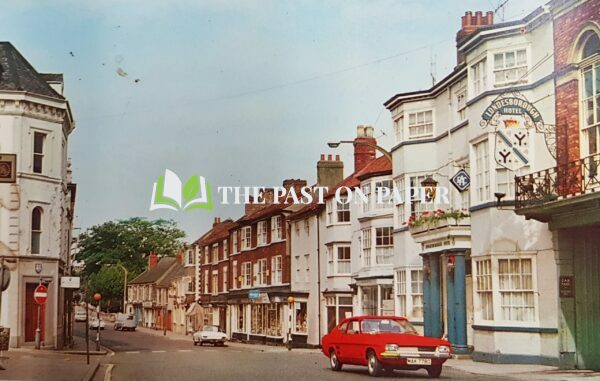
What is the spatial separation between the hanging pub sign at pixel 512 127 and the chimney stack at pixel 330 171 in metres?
25.5

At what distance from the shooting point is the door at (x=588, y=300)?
22.6m

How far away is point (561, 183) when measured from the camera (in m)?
21.5

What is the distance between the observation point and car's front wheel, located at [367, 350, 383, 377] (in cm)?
2012

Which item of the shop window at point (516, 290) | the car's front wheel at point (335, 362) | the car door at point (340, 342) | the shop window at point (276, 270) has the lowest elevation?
the car's front wheel at point (335, 362)

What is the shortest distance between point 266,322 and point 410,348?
38.5 meters

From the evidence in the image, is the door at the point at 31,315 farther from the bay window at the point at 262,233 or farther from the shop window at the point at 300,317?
the bay window at the point at 262,233

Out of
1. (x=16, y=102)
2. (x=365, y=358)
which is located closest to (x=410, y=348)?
(x=365, y=358)

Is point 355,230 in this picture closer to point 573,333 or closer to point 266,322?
point 266,322

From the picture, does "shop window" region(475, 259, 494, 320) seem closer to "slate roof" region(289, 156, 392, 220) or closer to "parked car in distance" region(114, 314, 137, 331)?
"slate roof" region(289, 156, 392, 220)

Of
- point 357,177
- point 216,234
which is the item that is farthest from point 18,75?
point 216,234

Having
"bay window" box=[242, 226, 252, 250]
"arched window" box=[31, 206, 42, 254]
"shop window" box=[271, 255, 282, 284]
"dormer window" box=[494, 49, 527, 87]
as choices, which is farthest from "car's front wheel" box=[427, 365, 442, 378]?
"bay window" box=[242, 226, 252, 250]

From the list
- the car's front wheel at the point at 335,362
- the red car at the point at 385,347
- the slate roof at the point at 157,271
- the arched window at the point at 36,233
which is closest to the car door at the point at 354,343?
the red car at the point at 385,347

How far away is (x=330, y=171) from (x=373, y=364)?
30.7 meters

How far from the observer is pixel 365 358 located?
20.7m
